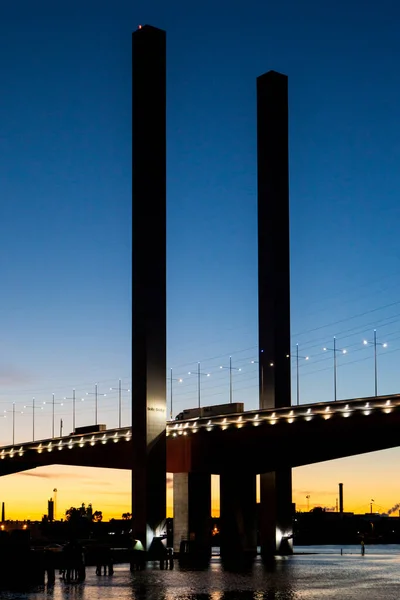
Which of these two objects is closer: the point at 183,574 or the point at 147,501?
the point at 183,574

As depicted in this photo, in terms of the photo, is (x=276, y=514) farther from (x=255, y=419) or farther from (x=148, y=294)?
(x=148, y=294)

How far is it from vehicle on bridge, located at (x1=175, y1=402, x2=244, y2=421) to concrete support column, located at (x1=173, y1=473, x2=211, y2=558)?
12.9 feet

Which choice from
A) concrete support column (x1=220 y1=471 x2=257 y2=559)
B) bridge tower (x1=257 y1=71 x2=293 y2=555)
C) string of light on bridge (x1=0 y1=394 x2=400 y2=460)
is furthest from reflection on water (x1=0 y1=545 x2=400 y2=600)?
concrete support column (x1=220 y1=471 x2=257 y2=559)

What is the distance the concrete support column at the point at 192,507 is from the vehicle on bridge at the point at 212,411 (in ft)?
12.9

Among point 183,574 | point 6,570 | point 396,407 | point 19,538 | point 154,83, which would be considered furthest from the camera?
point 154,83

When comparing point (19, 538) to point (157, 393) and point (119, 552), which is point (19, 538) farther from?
point (157, 393)

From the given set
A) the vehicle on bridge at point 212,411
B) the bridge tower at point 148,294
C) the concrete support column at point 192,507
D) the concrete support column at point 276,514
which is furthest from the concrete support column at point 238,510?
the bridge tower at point 148,294

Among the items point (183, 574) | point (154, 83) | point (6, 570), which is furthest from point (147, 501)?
point (6, 570)

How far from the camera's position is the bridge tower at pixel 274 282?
2566 inches

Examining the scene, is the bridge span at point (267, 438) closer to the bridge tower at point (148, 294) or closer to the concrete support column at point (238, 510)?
the concrete support column at point (238, 510)

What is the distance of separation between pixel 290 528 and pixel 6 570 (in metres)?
39.4

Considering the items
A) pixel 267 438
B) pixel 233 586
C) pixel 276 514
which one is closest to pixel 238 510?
pixel 276 514

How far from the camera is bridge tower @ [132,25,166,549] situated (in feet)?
190

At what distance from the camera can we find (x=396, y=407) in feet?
172
